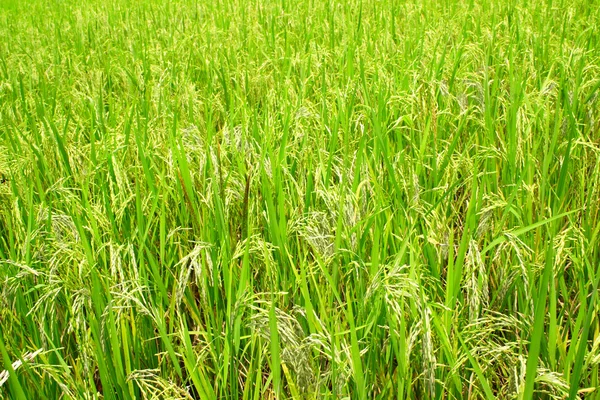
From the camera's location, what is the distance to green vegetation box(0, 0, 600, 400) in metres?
1.07

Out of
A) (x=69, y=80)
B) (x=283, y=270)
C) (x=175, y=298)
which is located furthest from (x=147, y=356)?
(x=69, y=80)

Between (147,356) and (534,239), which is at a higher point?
(534,239)

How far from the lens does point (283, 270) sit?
1.38m

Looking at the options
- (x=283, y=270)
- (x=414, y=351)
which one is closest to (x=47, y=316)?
(x=283, y=270)

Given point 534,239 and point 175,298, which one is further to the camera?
point 534,239

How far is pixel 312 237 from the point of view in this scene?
121cm

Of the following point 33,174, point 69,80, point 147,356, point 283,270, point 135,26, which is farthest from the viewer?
point 135,26

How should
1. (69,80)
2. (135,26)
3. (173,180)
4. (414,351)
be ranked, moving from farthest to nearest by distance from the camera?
(135,26), (69,80), (173,180), (414,351)

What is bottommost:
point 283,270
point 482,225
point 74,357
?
point 74,357

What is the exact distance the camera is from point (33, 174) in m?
1.84

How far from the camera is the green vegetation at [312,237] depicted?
3.52 ft

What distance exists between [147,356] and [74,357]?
20 cm

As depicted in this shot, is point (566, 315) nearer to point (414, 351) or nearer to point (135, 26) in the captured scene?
point (414, 351)

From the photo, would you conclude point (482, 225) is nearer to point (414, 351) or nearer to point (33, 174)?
point (414, 351)
